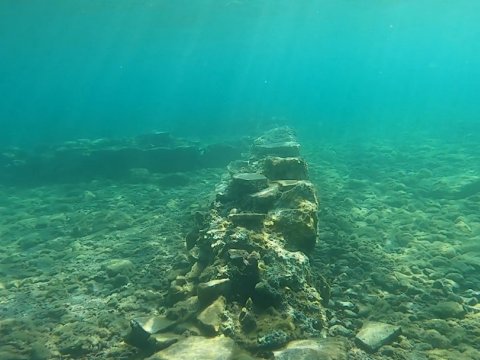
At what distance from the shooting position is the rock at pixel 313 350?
210 inches

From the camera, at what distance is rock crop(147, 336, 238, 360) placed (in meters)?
5.55

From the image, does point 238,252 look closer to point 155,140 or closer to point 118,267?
point 118,267

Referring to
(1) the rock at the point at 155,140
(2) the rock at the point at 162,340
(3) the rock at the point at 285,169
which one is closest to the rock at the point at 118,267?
(2) the rock at the point at 162,340

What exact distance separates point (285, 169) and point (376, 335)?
672 cm

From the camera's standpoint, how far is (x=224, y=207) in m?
11.1

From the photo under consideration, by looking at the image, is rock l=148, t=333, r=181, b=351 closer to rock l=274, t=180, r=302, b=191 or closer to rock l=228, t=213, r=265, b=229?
rock l=228, t=213, r=265, b=229

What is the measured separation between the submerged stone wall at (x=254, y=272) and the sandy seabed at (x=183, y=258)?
828 millimetres

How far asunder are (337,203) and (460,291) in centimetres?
728

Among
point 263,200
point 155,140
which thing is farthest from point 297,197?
point 155,140

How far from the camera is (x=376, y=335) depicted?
7.05 meters

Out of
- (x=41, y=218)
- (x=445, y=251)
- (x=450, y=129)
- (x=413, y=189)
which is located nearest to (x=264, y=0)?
(x=450, y=129)

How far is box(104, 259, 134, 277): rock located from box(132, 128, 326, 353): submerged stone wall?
1.68 m

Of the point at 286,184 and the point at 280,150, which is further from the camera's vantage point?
the point at 280,150

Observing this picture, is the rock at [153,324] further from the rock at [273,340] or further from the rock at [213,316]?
the rock at [273,340]
